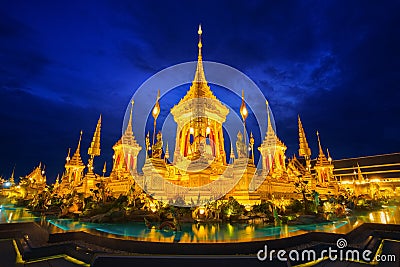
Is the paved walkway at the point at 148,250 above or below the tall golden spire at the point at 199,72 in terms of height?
below

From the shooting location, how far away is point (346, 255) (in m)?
4.60

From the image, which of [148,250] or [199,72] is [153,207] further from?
[199,72]

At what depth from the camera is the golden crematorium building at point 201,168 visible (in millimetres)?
12500

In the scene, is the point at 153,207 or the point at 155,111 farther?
the point at 155,111

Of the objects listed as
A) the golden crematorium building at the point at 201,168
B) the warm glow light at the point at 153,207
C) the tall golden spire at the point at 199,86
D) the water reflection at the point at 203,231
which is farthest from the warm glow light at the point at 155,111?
the water reflection at the point at 203,231

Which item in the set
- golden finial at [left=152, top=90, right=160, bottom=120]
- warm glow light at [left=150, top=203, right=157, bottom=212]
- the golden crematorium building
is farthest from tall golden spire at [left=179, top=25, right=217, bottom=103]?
warm glow light at [left=150, top=203, right=157, bottom=212]

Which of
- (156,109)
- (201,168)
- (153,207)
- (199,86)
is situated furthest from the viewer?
(199,86)

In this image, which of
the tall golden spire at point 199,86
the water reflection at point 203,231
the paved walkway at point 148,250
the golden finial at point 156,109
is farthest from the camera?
the tall golden spire at point 199,86

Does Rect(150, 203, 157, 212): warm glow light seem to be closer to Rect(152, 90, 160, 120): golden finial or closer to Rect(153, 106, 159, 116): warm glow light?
Rect(152, 90, 160, 120): golden finial

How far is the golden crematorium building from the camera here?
1250 cm

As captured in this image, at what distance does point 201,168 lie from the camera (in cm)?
1345

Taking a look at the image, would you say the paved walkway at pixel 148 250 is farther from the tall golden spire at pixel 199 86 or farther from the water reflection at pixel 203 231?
the tall golden spire at pixel 199 86

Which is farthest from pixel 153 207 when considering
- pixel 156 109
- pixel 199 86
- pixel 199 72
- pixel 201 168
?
pixel 199 72

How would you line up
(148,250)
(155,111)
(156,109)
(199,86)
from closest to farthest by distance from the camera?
(148,250)
(155,111)
(156,109)
(199,86)
